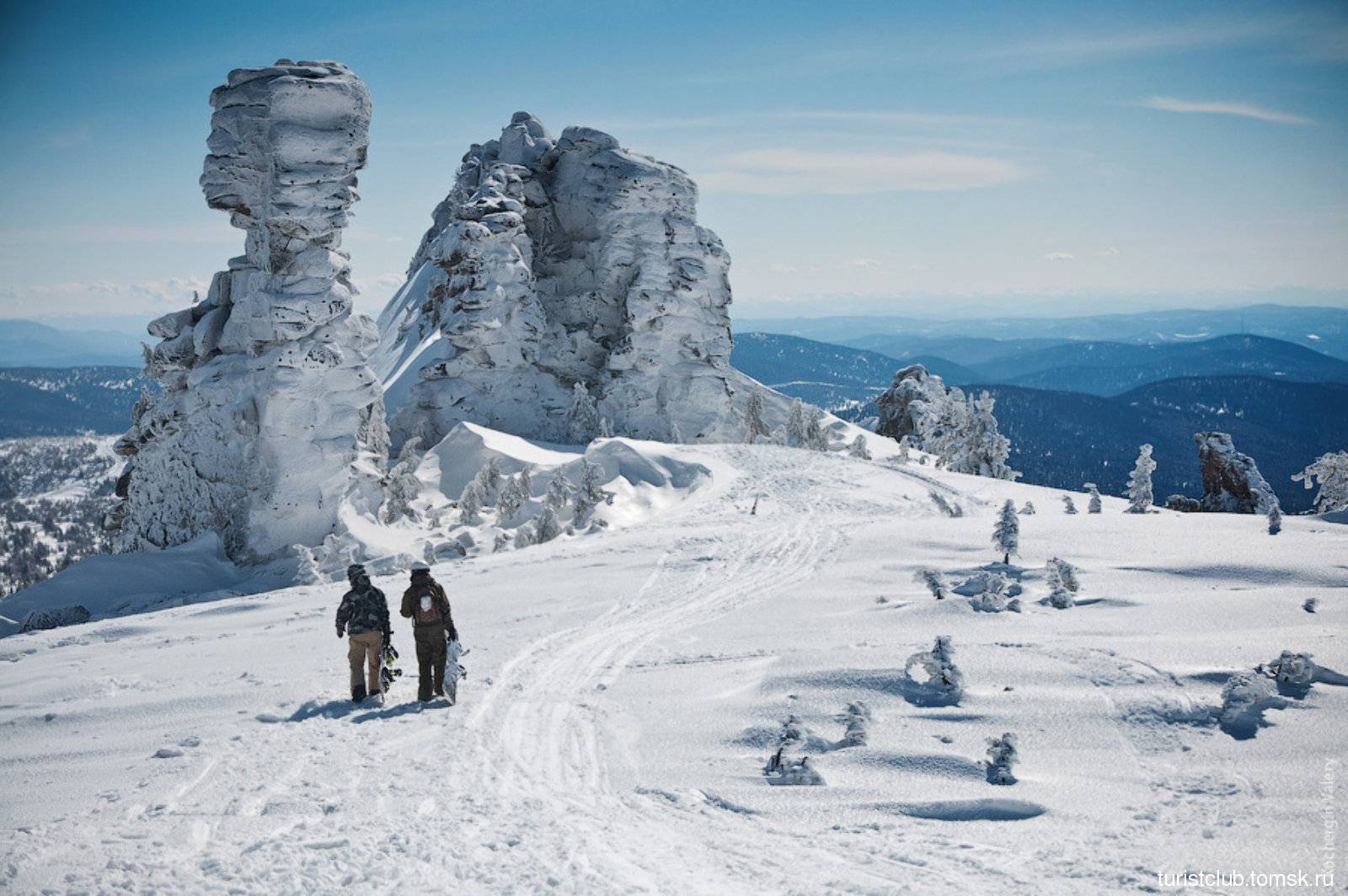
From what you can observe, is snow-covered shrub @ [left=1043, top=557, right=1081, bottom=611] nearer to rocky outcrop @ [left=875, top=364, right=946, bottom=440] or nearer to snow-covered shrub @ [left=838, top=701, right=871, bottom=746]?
snow-covered shrub @ [left=838, top=701, right=871, bottom=746]

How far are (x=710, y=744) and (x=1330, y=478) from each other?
26.9 m

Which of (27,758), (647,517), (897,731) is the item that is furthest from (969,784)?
(647,517)

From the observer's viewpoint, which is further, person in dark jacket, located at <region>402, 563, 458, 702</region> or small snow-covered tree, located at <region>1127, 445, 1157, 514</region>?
small snow-covered tree, located at <region>1127, 445, 1157, 514</region>

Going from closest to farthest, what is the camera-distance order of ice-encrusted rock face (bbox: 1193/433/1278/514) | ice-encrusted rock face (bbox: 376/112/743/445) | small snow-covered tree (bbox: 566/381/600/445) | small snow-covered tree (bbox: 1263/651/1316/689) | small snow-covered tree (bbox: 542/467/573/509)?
small snow-covered tree (bbox: 1263/651/1316/689)
small snow-covered tree (bbox: 542/467/573/509)
ice-encrusted rock face (bbox: 1193/433/1278/514)
ice-encrusted rock face (bbox: 376/112/743/445)
small snow-covered tree (bbox: 566/381/600/445)

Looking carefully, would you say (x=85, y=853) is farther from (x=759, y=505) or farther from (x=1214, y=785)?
(x=759, y=505)

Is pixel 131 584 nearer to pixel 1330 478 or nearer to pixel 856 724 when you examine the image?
pixel 856 724

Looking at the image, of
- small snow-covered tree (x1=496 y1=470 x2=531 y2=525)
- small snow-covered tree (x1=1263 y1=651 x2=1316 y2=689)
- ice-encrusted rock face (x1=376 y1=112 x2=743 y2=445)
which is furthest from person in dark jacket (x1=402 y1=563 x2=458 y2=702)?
ice-encrusted rock face (x1=376 y1=112 x2=743 y2=445)

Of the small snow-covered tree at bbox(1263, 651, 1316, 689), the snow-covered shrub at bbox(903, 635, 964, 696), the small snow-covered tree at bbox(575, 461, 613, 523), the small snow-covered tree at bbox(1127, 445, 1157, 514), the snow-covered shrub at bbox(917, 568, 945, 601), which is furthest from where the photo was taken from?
the small snow-covered tree at bbox(575, 461, 613, 523)

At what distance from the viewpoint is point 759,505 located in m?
22.2

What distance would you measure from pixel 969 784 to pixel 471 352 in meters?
35.2

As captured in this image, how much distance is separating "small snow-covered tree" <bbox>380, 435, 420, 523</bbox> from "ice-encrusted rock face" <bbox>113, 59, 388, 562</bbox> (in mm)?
2290

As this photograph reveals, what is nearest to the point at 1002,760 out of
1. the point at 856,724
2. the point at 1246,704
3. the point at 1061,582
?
the point at 856,724

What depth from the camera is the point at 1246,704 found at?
20.6 ft

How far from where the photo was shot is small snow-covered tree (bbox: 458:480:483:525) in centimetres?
2645
